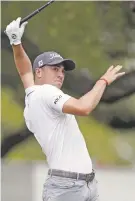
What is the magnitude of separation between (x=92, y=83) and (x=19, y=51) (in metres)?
2.14

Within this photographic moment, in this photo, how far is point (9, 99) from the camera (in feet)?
18.2

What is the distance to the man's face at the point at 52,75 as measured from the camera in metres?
3.02

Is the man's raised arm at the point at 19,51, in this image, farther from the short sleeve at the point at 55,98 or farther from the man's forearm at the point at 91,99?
the man's forearm at the point at 91,99

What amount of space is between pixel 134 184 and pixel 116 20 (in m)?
1.74

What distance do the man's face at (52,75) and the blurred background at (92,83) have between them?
90.9 inches

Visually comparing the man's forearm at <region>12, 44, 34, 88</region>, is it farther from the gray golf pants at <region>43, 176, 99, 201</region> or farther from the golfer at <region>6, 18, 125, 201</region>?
the gray golf pants at <region>43, 176, 99, 201</region>

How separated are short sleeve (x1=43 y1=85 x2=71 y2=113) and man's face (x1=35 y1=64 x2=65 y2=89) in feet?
0.44

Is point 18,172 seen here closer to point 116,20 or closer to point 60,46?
point 60,46

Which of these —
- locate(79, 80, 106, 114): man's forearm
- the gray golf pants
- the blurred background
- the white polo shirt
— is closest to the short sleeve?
the white polo shirt

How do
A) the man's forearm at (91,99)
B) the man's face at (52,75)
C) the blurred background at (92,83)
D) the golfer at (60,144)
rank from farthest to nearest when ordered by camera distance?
the blurred background at (92,83), the man's face at (52,75), the golfer at (60,144), the man's forearm at (91,99)

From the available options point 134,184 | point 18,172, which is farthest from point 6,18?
point 134,184

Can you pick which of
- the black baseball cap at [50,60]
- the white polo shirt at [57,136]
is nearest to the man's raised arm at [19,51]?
the black baseball cap at [50,60]

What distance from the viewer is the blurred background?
208 inches

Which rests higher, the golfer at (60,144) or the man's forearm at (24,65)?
the man's forearm at (24,65)
